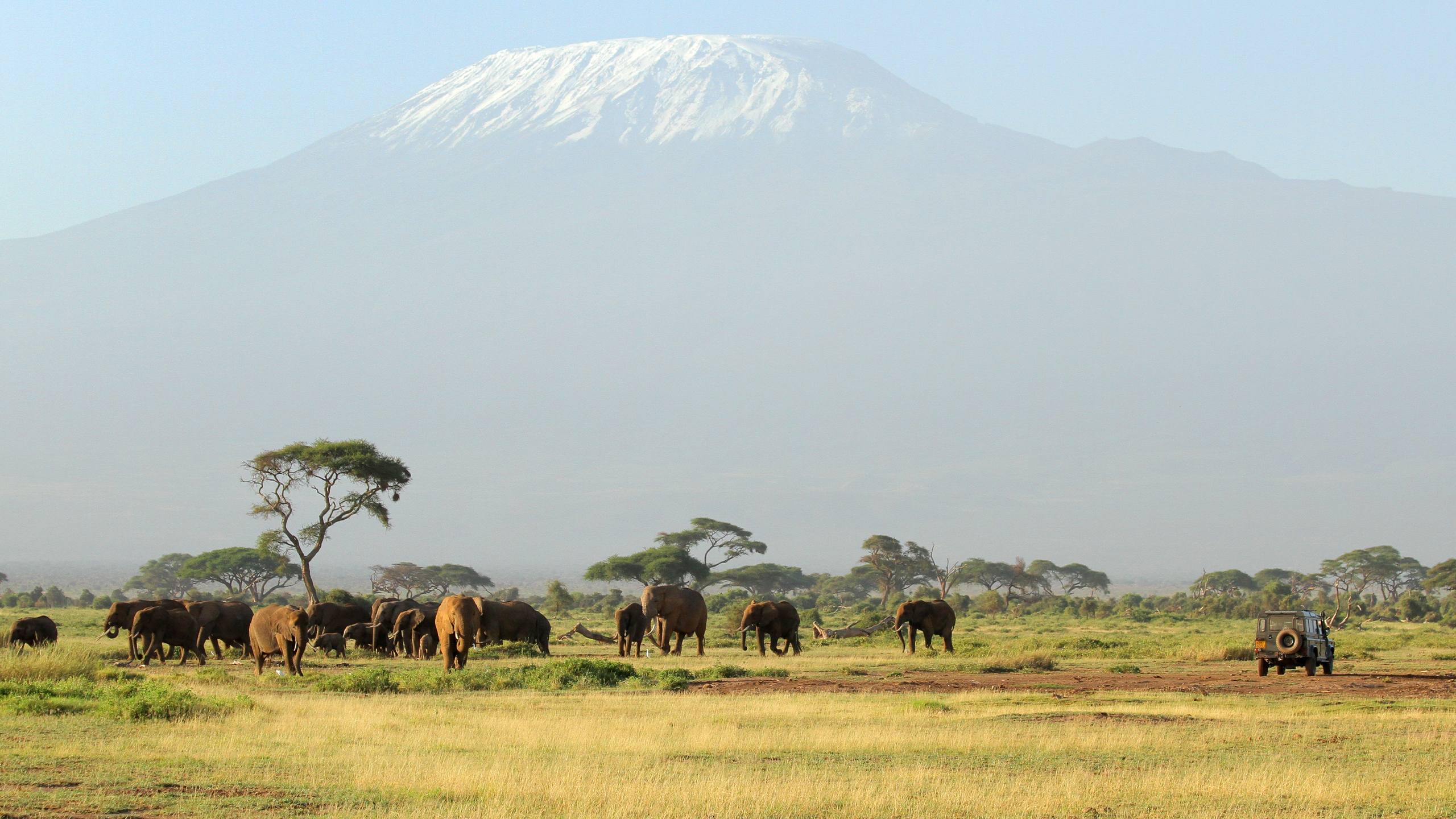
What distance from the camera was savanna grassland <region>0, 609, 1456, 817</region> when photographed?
13.1 m

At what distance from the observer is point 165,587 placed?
107 metres

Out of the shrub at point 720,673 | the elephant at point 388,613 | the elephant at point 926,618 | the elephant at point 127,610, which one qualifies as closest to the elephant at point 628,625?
the elephant at point 388,613

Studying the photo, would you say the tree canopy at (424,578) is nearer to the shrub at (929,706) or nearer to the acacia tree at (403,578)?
the acacia tree at (403,578)

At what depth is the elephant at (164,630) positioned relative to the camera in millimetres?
31500

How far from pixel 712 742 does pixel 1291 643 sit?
17.1 metres

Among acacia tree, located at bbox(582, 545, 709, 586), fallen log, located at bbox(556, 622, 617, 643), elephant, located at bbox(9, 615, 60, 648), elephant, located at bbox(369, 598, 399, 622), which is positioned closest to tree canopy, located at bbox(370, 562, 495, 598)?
acacia tree, located at bbox(582, 545, 709, 586)

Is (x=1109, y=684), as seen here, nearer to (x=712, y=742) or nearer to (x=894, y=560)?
(x=712, y=742)

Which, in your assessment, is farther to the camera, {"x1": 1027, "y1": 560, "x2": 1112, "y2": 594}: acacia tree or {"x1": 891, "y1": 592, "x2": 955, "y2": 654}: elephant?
{"x1": 1027, "y1": 560, "x2": 1112, "y2": 594}: acacia tree

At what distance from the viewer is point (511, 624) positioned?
117ft

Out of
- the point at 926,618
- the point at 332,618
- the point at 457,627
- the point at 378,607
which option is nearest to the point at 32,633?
the point at 332,618

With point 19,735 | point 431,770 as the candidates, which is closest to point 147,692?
point 19,735

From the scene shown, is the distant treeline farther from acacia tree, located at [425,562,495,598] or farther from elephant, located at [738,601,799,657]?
elephant, located at [738,601,799,657]

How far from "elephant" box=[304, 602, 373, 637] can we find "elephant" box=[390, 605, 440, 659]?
1748mm

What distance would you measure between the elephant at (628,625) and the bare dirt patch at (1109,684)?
877 cm
